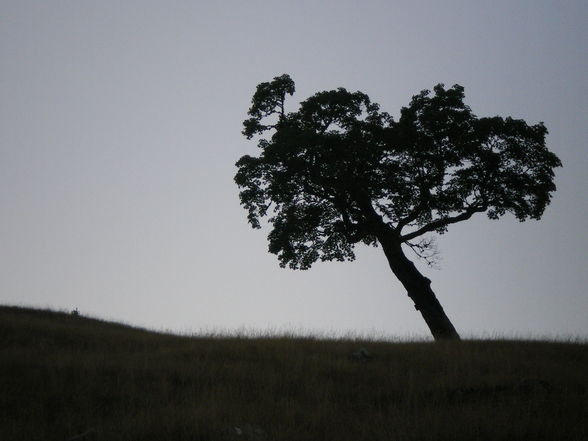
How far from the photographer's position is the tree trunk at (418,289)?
21.1 meters

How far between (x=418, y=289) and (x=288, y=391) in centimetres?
1091

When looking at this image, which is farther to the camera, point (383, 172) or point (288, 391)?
point (383, 172)

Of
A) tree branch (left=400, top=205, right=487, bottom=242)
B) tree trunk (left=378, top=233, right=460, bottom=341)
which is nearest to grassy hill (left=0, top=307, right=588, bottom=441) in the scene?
tree trunk (left=378, top=233, right=460, bottom=341)

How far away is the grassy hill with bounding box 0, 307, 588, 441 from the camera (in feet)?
30.5

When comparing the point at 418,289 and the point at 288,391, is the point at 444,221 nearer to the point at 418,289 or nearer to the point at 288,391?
the point at 418,289

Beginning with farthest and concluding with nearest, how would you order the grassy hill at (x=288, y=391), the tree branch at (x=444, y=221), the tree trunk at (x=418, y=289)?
the tree branch at (x=444, y=221) < the tree trunk at (x=418, y=289) < the grassy hill at (x=288, y=391)

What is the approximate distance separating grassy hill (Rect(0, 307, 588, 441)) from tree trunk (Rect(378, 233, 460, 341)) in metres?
4.29

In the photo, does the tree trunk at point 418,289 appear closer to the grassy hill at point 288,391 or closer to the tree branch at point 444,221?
the tree branch at point 444,221

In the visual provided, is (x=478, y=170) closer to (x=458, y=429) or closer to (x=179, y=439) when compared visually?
(x=458, y=429)

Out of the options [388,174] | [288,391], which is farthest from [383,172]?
[288,391]

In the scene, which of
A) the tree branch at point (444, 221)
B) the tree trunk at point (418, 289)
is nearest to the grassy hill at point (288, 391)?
the tree trunk at point (418, 289)

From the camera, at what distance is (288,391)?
11.7m

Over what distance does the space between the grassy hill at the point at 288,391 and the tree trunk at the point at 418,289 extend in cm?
429

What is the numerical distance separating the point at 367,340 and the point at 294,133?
8149 mm
